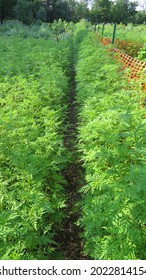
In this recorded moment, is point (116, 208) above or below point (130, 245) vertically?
above

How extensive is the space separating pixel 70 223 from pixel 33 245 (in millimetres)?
1379

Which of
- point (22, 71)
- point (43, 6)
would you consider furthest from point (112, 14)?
point (22, 71)

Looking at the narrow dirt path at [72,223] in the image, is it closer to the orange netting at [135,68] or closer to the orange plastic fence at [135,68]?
the orange netting at [135,68]

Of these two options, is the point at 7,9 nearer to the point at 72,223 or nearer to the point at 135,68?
the point at 135,68

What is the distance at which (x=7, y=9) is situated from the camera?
46.0 m

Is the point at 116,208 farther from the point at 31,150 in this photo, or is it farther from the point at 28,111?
the point at 28,111

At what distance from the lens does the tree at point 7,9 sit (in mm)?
45031

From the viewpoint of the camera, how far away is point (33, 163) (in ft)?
11.9

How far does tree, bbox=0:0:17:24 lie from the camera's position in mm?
45031

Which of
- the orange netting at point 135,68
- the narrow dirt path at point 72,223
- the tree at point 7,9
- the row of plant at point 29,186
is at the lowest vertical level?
the narrow dirt path at point 72,223

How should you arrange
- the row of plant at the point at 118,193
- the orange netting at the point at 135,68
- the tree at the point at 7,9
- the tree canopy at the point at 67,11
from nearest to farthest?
the row of plant at the point at 118,193
the orange netting at the point at 135,68
the tree canopy at the point at 67,11
the tree at the point at 7,9

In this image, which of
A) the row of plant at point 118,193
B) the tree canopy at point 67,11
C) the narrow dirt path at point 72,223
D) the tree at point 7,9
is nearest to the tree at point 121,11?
the tree canopy at point 67,11

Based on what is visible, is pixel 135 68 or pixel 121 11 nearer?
pixel 135 68

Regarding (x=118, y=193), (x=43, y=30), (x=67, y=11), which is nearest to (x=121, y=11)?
(x=67, y=11)
